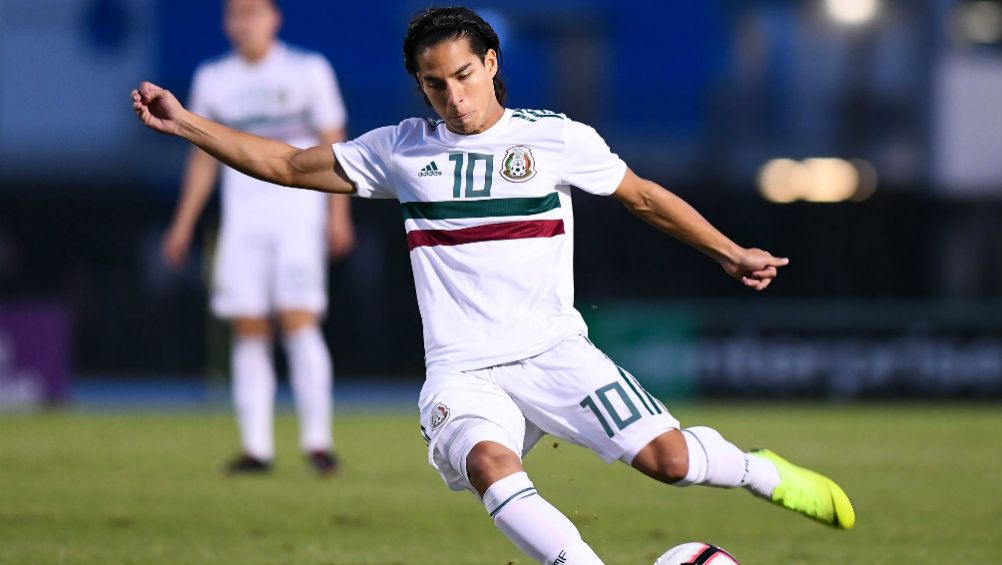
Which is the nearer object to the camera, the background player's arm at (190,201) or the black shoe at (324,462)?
the black shoe at (324,462)

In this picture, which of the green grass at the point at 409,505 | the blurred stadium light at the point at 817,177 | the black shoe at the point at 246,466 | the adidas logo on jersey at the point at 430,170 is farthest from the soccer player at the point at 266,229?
the blurred stadium light at the point at 817,177

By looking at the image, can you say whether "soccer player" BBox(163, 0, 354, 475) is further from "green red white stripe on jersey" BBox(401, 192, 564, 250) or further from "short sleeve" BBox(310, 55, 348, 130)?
"green red white stripe on jersey" BBox(401, 192, 564, 250)

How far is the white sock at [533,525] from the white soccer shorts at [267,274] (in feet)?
16.2

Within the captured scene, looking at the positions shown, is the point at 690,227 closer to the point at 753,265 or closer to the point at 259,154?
the point at 753,265

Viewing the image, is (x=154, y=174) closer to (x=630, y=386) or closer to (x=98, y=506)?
(x=98, y=506)

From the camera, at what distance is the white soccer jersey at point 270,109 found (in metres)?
9.70

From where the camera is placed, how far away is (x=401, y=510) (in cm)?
809

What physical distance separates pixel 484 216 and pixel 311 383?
4551 millimetres

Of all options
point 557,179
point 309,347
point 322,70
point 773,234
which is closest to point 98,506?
point 309,347

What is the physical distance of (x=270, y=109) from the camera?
382 inches

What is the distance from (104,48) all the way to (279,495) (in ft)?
46.1

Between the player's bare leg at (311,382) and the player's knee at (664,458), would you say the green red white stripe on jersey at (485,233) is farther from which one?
the player's bare leg at (311,382)

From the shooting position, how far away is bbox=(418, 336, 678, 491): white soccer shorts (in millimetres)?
5219

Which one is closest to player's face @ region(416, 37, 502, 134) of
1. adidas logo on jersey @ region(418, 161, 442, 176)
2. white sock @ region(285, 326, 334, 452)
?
adidas logo on jersey @ region(418, 161, 442, 176)
